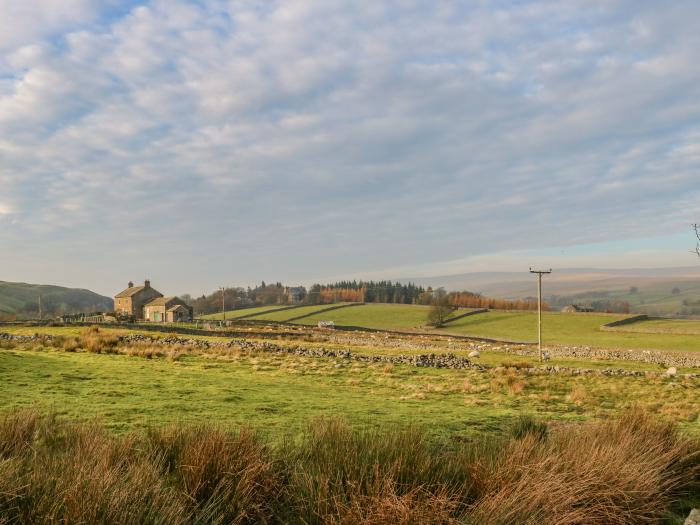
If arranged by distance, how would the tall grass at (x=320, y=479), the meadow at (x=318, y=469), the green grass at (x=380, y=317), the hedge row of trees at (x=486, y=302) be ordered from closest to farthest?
the tall grass at (x=320, y=479) < the meadow at (x=318, y=469) < the green grass at (x=380, y=317) < the hedge row of trees at (x=486, y=302)

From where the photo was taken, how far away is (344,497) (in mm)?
4965

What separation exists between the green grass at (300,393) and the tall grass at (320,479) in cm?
219

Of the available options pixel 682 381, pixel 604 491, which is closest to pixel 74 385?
pixel 604 491

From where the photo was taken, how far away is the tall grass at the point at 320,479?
446 cm

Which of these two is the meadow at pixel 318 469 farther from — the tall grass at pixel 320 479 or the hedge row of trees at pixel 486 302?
the hedge row of trees at pixel 486 302

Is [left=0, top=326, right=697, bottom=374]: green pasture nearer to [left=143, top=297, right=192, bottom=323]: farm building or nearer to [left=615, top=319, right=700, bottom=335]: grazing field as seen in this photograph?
[left=143, top=297, right=192, bottom=323]: farm building

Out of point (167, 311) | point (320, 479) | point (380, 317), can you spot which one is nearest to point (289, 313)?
point (380, 317)

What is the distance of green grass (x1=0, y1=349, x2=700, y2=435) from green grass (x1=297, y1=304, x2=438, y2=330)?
215 ft

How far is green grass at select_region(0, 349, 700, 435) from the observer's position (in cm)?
1131

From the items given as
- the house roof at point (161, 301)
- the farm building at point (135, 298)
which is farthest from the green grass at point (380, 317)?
the farm building at point (135, 298)

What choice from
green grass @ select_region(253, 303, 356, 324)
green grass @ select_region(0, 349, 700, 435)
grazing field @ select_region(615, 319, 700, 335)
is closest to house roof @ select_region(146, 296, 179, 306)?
green grass @ select_region(253, 303, 356, 324)

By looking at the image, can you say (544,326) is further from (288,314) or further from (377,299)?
(377,299)

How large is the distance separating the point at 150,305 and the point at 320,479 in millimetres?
88948

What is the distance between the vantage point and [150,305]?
87.1 m
